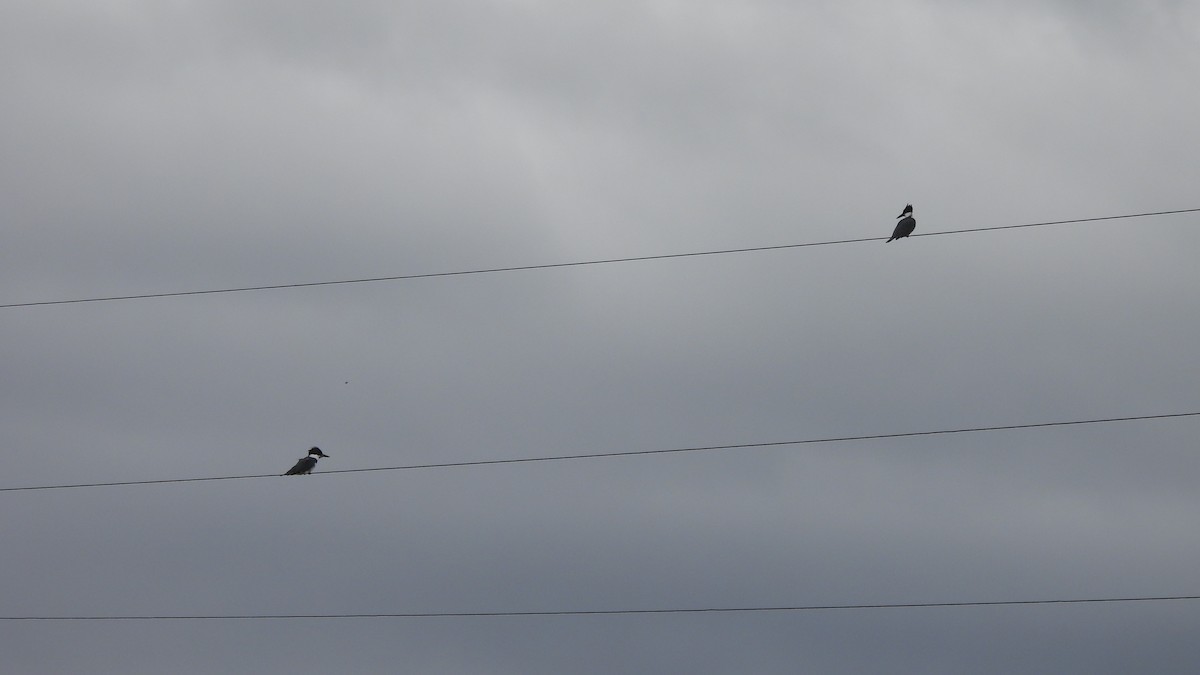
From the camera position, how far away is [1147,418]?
23672mm

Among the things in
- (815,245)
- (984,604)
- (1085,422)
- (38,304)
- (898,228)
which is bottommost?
(984,604)

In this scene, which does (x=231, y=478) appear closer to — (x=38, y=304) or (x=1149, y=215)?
(x=38, y=304)

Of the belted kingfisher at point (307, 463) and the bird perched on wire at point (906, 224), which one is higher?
the bird perched on wire at point (906, 224)

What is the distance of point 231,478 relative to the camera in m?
24.7

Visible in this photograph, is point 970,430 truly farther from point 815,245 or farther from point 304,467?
point 304,467

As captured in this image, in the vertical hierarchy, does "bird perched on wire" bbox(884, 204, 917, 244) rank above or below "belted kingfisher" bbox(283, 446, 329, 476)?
above

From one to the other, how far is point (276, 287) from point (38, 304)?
4.50m

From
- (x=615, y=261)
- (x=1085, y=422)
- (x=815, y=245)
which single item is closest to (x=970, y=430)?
(x=1085, y=422)

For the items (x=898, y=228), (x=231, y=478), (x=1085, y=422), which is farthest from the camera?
(x=898, y=228)

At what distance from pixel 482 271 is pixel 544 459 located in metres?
2.97

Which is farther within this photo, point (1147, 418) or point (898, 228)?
point (898, 228)

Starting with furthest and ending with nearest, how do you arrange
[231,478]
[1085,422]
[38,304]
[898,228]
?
[898,228] → [38,304] → [231,478] → [1085,422]

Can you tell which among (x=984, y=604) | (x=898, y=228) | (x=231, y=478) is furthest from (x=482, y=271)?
(x=898, y=228)

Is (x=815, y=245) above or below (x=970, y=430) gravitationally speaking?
above
